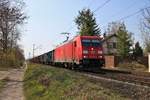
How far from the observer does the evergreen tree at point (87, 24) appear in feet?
267

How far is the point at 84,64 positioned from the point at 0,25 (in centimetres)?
958

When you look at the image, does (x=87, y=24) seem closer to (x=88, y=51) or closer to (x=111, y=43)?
(x=111, y=43)

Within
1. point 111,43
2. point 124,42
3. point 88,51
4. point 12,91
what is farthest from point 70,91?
point 111,43

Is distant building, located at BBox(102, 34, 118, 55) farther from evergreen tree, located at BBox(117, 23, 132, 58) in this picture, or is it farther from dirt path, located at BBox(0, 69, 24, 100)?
dirt path, located at BBox(0, 69, 24, 100)

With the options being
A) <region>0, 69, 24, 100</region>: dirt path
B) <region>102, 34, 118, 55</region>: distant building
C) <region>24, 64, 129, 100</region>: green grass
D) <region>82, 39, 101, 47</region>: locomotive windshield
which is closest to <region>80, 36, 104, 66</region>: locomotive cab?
<region>82, 39, 101, 47</region>: locomotive windshield

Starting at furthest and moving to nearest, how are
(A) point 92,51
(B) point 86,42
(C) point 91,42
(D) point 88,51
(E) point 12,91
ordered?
1. (C) point 91,42
2. (B) point 86,42
3. (A) point 92,51
4. (D) point 88,51
5. (E) point 12,91

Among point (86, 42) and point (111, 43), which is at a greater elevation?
point (111, 43)

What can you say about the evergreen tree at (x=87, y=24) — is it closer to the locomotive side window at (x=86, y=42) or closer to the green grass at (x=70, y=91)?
the locomotive side window at (x=86, y=42)

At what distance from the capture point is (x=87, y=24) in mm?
84062

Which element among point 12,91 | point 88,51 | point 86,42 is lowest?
point 12,91

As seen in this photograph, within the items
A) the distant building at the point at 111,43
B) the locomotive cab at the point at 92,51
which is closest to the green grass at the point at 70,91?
the locomotive cab at the point at 92,51

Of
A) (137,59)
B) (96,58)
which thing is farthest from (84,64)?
(137,59)

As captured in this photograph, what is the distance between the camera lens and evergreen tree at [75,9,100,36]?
81.2 m

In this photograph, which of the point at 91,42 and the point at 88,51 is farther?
the point at 91,42
